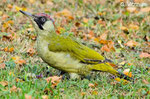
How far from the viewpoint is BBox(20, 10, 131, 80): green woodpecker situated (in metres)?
4.59

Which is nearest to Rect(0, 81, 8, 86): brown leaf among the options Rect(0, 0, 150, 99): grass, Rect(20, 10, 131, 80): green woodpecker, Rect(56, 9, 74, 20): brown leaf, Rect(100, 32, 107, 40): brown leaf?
Rect(0, 0, 150, 99): grass

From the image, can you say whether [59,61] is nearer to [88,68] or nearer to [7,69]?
[88,68]

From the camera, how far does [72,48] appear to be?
4.75 m

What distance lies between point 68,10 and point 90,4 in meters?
0.69

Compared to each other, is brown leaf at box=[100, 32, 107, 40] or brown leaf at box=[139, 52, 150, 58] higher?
brown leaf at box=[100, 32, 107, 40]

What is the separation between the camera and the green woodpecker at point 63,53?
15.0ft

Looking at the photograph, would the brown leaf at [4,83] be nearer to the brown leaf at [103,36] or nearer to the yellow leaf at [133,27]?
the brown leaf at [103,36]

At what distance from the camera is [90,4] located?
8461 mm

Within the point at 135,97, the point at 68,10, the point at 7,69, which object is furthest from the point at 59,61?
the point at 68,10

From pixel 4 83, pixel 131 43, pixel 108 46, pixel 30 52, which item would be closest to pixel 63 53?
pixel 4 83

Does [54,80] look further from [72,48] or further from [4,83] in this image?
[4,83]

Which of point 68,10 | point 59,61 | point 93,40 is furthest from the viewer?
point 68,10

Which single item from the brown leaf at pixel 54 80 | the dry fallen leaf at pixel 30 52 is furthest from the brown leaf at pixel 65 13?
the brown leaf at pixel 54 80

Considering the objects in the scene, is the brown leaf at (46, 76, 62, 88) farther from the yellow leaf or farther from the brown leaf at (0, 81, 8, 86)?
the yellow leaf
